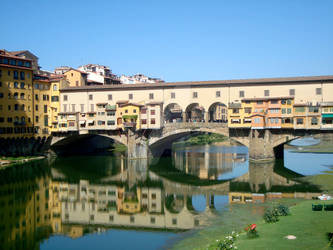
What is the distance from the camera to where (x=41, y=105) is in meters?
62.8

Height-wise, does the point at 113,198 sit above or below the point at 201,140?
below

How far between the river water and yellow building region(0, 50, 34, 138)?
7.59 m

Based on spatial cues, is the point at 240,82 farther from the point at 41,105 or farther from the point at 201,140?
the point at 201,140

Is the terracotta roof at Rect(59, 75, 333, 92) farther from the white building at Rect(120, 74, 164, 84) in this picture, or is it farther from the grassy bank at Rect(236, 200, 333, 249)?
the white building at Rect(120, 74, 164, 84)

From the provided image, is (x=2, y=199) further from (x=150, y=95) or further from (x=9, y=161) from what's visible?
(x=150, y=95)

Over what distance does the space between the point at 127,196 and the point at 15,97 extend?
113 ft

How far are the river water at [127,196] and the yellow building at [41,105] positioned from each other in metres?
7.34

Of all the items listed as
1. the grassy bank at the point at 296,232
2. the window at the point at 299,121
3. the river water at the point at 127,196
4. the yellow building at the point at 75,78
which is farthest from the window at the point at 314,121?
the yellow building at the point at 75,78

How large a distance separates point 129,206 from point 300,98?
33.4 m

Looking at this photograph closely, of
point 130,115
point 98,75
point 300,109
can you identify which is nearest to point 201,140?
point 98,75

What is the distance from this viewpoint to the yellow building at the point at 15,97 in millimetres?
57031

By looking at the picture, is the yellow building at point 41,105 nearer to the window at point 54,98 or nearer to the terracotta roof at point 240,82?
the window at point 54,98

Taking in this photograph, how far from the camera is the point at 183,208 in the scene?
1153 inches

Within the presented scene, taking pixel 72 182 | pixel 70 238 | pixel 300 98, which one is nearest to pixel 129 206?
pixel 70 238
